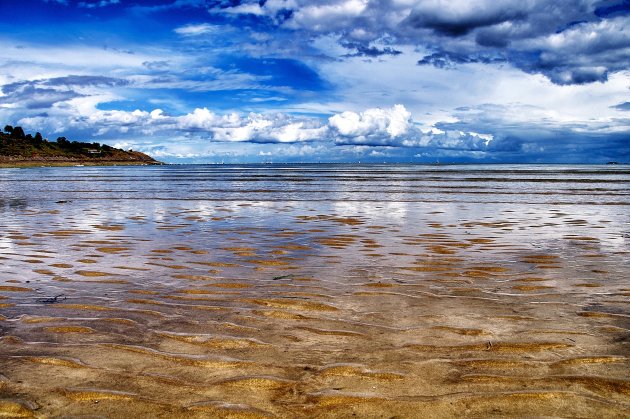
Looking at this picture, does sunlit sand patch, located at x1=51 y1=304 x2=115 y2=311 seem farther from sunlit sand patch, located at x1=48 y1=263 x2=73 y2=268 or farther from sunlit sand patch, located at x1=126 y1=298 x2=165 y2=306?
sunlit sand patch, located at x1=48 y1=263 x2=73 y2=268

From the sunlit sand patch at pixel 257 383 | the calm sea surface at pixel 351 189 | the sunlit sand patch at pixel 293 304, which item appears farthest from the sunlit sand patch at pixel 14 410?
the calm sea surface at pixel 351 189

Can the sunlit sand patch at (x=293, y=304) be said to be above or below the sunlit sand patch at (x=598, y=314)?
below

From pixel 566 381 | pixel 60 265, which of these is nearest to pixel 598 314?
pixel 566 381

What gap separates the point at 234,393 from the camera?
4.23 meters

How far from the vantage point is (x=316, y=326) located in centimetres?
605

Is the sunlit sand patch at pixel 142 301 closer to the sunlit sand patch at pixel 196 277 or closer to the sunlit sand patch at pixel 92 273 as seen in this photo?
the sunlit sand patch at pixel 196 277

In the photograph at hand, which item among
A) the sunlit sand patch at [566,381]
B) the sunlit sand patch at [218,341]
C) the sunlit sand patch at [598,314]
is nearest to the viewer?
the sunlit sand patch at [566,381]

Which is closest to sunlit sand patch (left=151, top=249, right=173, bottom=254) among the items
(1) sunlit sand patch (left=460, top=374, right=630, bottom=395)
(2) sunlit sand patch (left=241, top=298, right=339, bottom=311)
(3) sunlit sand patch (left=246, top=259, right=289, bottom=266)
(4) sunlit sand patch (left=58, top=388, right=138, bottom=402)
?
(3) sunlit sand patch (left=246, top=259, right=289, bottom=266)

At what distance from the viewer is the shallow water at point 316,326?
414 centimetres

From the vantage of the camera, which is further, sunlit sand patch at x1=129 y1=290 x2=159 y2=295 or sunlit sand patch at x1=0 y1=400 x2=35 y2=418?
sunlit sand patch at x1=129 y1=290 x2=159 y2=295

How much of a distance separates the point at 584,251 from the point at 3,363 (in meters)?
11.7

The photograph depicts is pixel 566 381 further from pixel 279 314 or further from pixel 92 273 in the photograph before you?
pixel 92 273

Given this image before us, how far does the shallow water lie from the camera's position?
414cm

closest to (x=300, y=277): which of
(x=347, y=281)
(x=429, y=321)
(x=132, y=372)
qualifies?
(x=347, y=281)
